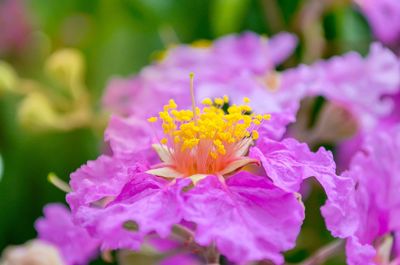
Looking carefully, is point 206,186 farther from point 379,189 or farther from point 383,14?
point 383,14

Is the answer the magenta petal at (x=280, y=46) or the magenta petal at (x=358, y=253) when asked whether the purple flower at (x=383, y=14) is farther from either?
the magenta petal at (x=358, y=253)

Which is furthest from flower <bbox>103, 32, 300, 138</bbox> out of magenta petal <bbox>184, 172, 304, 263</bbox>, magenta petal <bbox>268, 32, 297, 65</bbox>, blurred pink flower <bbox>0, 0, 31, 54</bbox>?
blurred pink flower <bbox>0, 0, 31, 54</bbox>

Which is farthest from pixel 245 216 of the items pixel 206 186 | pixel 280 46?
pixel 280 46

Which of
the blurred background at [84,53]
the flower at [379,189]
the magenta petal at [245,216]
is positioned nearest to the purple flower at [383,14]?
the blurred background at [84,53]

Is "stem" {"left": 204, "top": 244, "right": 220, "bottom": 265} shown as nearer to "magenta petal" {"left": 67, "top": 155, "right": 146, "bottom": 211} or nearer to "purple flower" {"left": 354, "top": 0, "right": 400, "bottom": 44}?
"magenta petal" {"left": 67, "top": 155, "right": 146, "bottom": 211}

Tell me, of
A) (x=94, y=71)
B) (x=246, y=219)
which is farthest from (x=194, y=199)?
(x=94, y=71)

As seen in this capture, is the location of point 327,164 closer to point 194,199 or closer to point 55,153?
point 194,199

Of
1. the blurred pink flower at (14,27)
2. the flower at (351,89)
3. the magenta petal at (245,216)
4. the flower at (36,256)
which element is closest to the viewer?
the magenta petal at (245,216)

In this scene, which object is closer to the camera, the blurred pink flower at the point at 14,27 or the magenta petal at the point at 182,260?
the magenta petal at the point at 182,260
